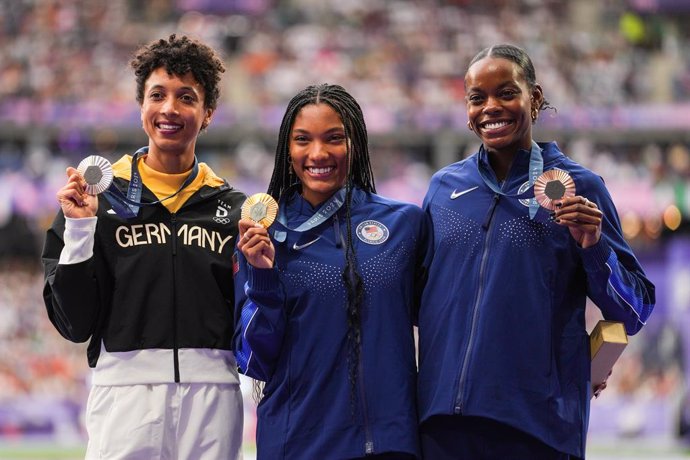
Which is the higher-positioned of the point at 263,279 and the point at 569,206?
the point at 569,206

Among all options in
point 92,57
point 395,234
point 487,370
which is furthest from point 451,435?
point 92,57

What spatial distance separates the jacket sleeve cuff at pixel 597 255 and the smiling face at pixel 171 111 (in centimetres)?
162

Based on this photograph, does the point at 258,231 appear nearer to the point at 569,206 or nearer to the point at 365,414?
the point at 365,414

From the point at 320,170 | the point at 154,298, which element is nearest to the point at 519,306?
the point at 320,170

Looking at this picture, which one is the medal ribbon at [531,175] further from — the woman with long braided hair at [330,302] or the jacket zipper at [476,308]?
the woman with long braided hair at [330,302]

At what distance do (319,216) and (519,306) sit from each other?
773 mm

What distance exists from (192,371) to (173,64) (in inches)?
48.2

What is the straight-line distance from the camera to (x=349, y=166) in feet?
11.7

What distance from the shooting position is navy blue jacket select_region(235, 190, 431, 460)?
10.7 ft

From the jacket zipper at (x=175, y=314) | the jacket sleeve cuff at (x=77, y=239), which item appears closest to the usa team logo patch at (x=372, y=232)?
the jacket zipper at (x=175, y=314)

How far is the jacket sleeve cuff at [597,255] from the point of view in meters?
3.24

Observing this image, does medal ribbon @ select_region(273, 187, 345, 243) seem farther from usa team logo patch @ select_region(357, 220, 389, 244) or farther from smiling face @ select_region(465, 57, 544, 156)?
smiling face @ select_region(465, 57, 544, 156)

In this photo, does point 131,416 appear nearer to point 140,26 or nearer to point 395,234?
point 395,234

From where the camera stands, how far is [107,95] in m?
16.8
